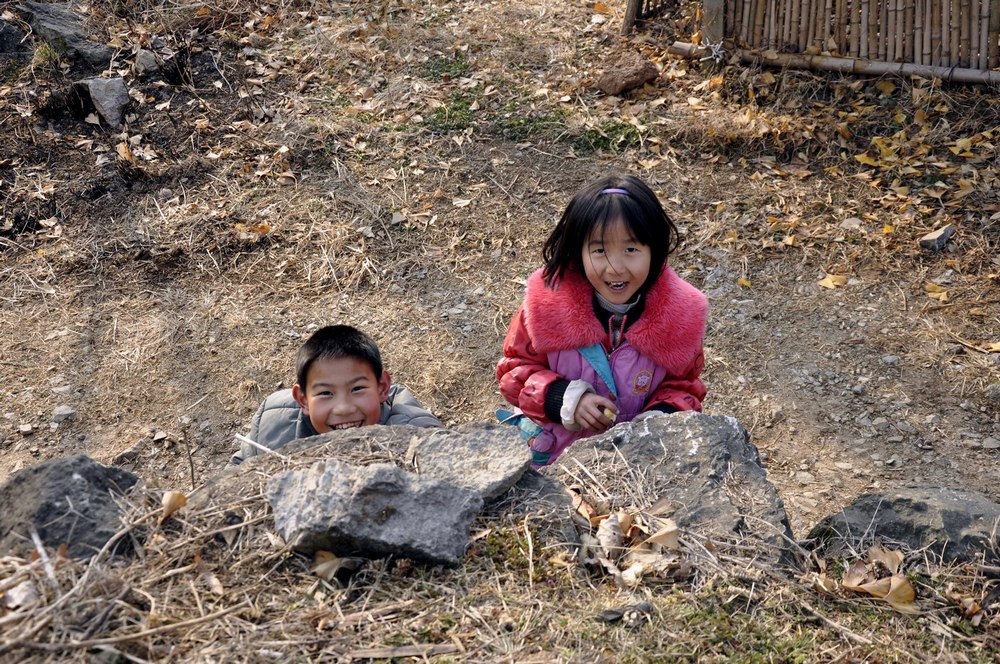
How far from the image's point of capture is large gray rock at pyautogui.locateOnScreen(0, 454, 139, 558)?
2.29 metres

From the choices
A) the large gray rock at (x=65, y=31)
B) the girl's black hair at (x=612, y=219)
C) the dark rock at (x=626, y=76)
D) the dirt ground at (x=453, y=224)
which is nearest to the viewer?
the girl's black hair at (x=612, y=219)

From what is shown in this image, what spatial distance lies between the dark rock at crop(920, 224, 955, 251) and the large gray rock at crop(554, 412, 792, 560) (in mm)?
3079

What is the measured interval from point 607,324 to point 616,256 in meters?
0.35

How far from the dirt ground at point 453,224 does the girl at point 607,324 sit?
1272mm

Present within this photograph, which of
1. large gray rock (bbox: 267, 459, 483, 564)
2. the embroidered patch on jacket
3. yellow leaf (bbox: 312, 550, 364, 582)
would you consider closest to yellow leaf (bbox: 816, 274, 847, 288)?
the embroidered patch on jacket

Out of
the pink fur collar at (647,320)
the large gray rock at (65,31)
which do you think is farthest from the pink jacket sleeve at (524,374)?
the large gray rock at (65,31)

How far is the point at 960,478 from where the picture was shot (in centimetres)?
423

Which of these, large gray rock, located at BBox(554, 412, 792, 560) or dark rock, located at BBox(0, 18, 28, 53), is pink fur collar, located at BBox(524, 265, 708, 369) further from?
dark rock, located at BBox(0, 18, 28, 53)

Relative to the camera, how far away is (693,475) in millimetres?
2811

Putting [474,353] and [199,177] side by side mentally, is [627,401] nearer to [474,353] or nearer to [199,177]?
[474,353]

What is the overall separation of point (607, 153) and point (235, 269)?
98.8 inches

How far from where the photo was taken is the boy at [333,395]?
3.38m

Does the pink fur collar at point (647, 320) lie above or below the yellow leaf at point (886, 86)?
below

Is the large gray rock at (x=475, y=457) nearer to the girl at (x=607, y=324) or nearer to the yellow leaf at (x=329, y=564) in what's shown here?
the yellow leaf at (x=329, y=564)
